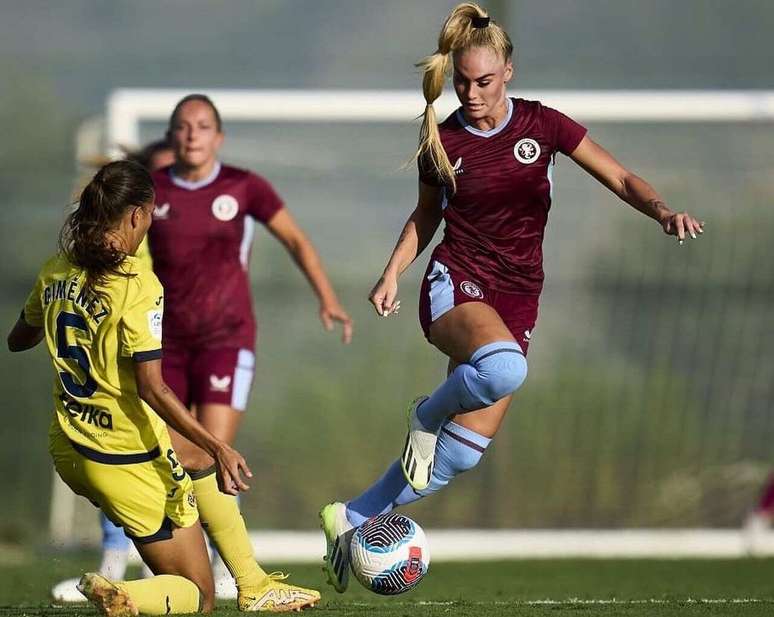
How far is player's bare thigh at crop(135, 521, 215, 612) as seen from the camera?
5.59 m

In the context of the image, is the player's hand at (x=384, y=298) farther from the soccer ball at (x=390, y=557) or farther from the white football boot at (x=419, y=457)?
the soccer ball at (x=390, y=557)

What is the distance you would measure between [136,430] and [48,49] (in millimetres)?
A: 32435

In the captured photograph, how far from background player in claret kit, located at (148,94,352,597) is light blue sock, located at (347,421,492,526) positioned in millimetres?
1545

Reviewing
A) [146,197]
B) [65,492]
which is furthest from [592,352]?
[146,197]

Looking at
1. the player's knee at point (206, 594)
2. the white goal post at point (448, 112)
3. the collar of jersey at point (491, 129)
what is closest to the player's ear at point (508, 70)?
the collar of jersey at point (491, 129)

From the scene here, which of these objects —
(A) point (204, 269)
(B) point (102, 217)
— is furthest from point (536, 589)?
(B) point (102, 217)

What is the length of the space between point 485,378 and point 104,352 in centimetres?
147

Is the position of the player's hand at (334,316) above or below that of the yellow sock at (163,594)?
above

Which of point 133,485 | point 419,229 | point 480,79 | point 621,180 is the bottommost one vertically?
point 133,485

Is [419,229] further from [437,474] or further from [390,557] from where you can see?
[390,557]

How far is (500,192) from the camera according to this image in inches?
244

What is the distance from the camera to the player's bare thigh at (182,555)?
18.4 ft

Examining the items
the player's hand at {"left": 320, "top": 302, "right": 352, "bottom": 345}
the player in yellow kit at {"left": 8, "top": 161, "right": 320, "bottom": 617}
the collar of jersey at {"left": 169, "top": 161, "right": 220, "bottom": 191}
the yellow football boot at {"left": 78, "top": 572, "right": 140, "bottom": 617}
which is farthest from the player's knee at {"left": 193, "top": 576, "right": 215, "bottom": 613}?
the collar of jersey at {"left": 169, "top": 161, "right": 220, "bottom": 191}

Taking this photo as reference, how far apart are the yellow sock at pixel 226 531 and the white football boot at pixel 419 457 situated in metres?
0.72
